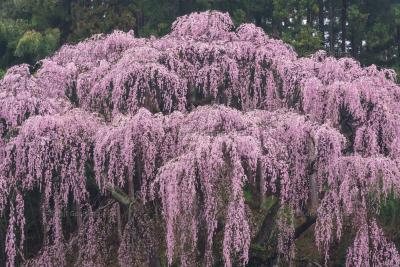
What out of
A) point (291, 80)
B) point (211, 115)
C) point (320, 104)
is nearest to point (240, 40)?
point (291, 80)

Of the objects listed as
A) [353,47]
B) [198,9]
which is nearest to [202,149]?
[198,9]

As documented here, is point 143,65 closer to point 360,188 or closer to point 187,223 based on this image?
point 187,223

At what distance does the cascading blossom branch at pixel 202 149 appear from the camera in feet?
26.1

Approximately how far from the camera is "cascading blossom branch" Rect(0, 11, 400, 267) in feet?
26.1

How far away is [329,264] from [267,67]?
4408 millimetres

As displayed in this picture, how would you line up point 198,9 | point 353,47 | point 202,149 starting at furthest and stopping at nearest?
point 353,47, point 198,9, point 202,149

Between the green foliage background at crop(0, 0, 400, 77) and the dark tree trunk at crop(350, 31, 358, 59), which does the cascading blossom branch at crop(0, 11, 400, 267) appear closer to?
the green foliage background at crop(0, 0, 400, 77)

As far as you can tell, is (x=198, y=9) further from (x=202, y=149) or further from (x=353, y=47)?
(x=202, y=149)

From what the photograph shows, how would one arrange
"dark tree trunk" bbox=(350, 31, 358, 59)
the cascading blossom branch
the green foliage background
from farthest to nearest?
"dark tree trunk" bbox=(350, 31, 358, 59), the green foliage background, the cascading blossom branch

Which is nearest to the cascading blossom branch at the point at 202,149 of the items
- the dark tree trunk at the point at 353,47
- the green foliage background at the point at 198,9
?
the green foliage background at the point at 198,9

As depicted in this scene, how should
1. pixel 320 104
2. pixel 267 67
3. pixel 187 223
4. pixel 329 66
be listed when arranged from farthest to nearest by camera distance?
pixel 267 67, pixel 329 66, pixel 320 104, pixel 187 223

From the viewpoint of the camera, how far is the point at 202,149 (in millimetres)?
7602

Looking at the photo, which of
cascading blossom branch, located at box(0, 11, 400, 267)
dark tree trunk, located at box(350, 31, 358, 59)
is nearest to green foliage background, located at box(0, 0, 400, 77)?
dark tree trunk, located at box(350, 31, 358, 59)

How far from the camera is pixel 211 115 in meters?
8.30
